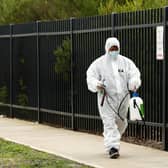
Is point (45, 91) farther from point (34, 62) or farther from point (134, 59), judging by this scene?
point (134, 59)

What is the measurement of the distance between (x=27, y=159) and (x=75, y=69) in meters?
4.40

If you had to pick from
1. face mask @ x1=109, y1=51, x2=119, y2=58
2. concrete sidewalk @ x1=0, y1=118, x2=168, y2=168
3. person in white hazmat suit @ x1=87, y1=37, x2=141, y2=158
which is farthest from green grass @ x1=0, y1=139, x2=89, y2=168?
face mask @ x1=109, y1=51, x2=119, y2=58

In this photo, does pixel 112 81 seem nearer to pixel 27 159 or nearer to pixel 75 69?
pixel 27 159

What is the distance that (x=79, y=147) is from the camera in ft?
40.2

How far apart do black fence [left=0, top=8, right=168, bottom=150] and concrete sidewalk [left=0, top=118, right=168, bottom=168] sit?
41 centimetres

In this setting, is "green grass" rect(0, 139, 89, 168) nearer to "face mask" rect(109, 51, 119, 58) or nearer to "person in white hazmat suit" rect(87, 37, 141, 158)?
"person in white hazmat suit" rect(87, 37, 141, 158)

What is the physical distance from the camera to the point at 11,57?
728 inches

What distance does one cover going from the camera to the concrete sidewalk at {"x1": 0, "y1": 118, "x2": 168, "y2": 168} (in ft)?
34.4

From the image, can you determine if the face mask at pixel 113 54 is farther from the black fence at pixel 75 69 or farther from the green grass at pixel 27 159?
the green grass at pixel 27 159

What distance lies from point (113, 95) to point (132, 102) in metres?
0.34

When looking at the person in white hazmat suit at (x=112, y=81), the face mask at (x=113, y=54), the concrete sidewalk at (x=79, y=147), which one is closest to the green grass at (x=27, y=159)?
the concrete sidewalk at (x=79, y=147)

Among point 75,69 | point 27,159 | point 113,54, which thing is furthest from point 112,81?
point 75,69

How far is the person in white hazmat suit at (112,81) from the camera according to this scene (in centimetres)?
1087

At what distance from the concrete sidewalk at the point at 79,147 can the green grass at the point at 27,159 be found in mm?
263
